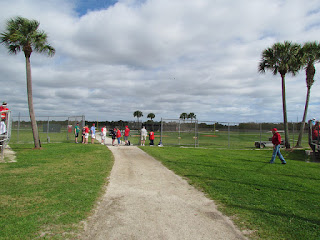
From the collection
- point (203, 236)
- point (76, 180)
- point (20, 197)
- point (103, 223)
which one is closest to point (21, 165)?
point (76, 180)

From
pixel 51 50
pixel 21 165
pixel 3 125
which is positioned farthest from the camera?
pixel 51 50

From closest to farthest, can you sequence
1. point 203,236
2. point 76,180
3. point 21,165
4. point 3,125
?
point 203,236, point 76,180, point 21,165, point 3,125

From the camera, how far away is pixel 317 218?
4406mm

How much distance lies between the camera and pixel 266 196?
5715 mm

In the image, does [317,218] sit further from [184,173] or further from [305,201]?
[184,173]

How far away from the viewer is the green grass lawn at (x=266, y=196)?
13.2 ft

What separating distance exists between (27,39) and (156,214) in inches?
556

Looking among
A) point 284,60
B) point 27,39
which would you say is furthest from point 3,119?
point 284,60

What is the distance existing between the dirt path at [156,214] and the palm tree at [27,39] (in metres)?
10.6

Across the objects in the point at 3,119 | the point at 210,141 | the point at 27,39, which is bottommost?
the point at 210,141

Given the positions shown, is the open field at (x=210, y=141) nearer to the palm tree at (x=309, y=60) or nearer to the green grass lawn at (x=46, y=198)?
the palm tree at (x=309, y=60)

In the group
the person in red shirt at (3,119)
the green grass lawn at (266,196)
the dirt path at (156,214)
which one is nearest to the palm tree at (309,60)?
the green grass lawn at (266,196)

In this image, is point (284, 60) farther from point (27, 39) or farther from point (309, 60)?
point (27, 39)

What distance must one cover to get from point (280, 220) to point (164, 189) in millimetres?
2949
